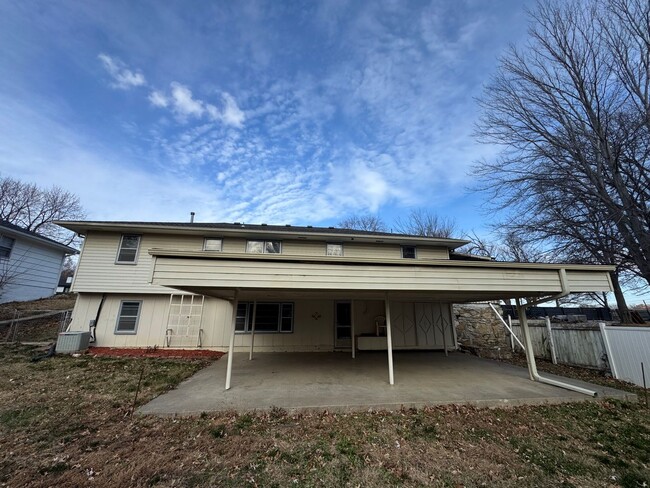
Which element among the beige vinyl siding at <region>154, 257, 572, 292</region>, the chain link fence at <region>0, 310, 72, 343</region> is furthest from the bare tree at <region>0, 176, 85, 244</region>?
the beige vinyl siding at <region>154, 257, 572, 292</region>

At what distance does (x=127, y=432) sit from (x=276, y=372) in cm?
382

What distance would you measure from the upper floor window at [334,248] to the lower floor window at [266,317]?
9.19 feet

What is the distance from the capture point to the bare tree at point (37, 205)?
73.2ft

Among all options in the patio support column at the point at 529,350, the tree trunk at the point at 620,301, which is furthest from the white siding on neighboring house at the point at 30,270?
the tree trunk at the point at 620,301

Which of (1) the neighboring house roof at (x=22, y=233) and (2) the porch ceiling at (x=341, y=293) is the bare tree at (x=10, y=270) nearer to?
(1) the neighboring house roof at (x=22, y=233)

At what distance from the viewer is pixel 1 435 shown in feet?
12.7

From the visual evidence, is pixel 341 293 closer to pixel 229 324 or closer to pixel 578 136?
pixel 229 324

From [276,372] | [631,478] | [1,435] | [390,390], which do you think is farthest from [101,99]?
[631,478]

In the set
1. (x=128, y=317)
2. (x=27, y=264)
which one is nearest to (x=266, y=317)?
(x=128, y=317)

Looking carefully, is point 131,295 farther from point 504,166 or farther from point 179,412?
point 504,166

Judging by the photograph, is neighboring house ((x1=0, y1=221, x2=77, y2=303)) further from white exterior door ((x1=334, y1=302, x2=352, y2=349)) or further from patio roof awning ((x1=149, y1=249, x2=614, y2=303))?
white exterior door ((x1=334, y1=302, x2=352, y2=349))

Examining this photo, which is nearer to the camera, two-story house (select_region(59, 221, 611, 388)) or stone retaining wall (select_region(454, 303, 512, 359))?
two-story house (select_region(59, 221, 611, 388))

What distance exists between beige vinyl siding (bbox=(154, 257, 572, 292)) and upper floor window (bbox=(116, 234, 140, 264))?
7.29 m

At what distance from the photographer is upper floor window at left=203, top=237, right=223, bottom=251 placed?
1107 centimetres
